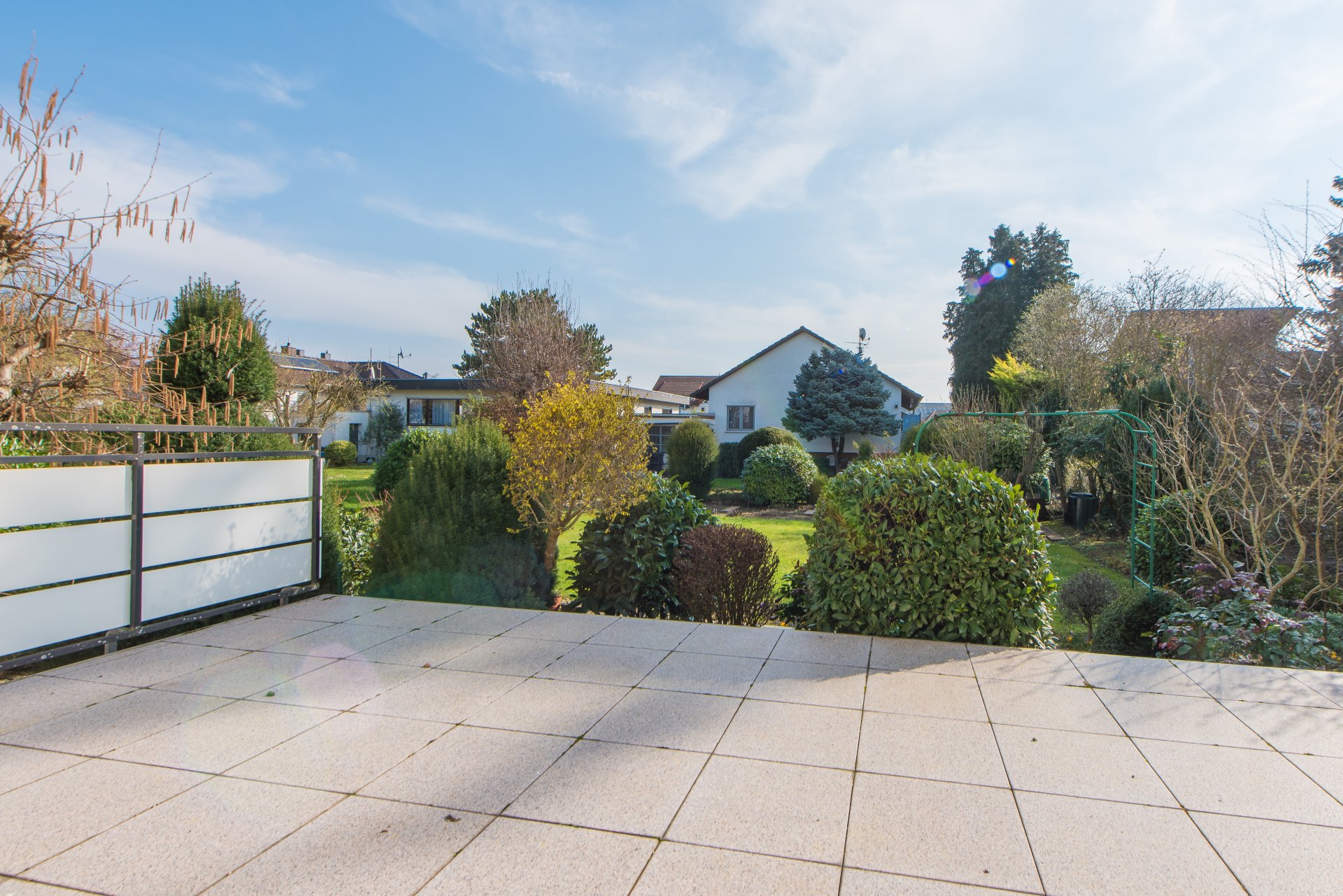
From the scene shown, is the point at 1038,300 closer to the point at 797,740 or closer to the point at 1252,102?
the point at 1252,102

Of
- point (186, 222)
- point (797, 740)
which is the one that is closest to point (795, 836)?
point (797, 740)

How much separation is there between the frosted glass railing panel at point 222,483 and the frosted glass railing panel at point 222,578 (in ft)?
1.37

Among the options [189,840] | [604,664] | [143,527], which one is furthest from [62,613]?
[604,664]

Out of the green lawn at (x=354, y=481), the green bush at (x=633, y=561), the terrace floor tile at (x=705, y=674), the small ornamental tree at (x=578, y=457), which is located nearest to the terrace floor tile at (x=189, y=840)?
the terrace floor tile at (x=705, y=674)

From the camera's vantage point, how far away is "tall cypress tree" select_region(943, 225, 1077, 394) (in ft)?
127

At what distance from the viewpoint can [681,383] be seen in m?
54.9

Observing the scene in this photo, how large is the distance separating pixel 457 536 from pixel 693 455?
12654 millimetres

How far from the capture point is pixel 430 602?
5.69m

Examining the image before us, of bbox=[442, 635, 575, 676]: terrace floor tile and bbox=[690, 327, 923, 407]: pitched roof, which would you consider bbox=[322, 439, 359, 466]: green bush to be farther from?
bbox=[442, 635, 575, 676]: terrace floor tile

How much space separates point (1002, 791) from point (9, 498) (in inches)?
199

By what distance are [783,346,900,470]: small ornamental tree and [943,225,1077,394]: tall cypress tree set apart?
11.9 meters

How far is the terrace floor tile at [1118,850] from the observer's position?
2.13 meters

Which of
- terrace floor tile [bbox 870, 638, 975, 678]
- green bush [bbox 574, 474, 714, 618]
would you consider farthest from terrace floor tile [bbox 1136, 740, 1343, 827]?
green bush [bbox 574, 474, 714, 618]

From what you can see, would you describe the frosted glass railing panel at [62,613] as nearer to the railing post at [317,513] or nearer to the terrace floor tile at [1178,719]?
the railing post at [317,513]
